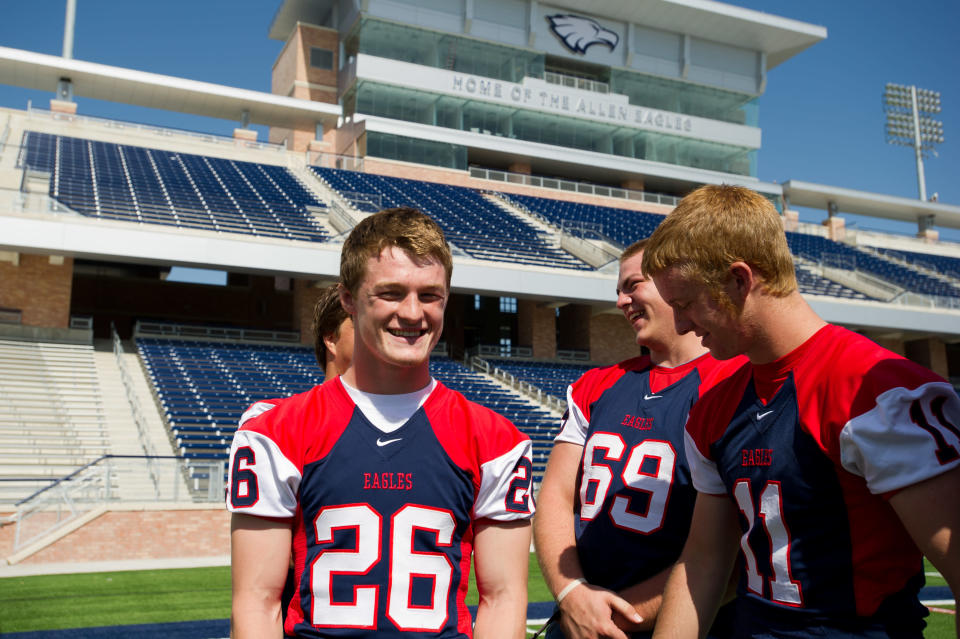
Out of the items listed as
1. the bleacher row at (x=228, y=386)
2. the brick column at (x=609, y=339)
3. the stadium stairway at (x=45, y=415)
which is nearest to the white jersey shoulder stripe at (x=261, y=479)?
the stadium stairway at (x=45, y=415)

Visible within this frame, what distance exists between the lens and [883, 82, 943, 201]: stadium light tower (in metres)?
42.6

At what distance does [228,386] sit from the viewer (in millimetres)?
15172

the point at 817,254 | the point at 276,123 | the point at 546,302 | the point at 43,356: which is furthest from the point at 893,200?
the point at 43,356

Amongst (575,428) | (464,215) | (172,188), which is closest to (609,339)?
(464,215)

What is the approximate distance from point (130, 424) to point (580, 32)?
23608 mm

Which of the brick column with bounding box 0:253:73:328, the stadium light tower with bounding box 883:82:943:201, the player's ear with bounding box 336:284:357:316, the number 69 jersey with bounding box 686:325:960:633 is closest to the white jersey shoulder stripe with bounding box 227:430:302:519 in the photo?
the player's ear with bounding box 336:284:357:316

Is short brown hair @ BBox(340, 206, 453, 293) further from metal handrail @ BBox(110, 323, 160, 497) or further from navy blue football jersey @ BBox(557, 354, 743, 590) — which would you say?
metal handrail @ BBox(110, 323, 160, 497)

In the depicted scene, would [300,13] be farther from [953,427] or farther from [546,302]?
[953,427]

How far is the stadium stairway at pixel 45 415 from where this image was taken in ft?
38.9

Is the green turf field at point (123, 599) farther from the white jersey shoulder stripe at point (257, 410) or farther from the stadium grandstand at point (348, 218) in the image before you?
the white jersey shoulder stripe at point (257, 410)

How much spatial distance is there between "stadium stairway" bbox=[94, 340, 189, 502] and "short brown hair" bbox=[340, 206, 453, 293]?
9741 millimetres

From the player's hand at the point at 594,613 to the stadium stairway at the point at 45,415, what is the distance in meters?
9.89

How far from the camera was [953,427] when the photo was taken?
67.3 inches

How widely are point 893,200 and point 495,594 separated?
126ft
